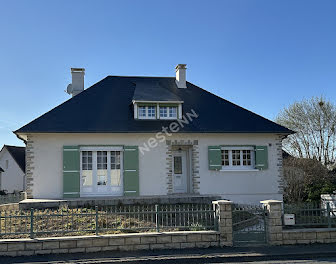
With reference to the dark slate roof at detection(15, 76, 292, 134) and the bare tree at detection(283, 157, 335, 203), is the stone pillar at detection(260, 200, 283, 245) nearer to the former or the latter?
the dark slate roof at detection(15, 76, 292, 134)

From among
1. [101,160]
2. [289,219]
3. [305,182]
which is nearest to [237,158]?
[305,182]

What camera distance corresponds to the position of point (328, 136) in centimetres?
2461

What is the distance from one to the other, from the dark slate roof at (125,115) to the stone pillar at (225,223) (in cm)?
609

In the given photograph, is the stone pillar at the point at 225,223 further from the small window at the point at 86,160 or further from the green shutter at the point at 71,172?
the small window at the point at 86,160

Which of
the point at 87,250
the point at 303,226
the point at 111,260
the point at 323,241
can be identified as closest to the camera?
the point at 111,260

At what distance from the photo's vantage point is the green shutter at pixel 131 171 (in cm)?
1415

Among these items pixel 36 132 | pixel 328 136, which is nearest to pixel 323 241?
pixel 36 132

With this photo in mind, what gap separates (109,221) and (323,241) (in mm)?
5566

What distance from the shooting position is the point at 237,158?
15.4m

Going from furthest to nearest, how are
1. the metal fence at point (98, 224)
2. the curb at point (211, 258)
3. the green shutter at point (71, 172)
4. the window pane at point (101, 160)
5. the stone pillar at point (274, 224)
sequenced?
the window pane at point (101, 160), the green shutter at point (71, 172), the stone pillar at point (274, 224), the metal fence at point (98, 224), the curb at point (211, 258)

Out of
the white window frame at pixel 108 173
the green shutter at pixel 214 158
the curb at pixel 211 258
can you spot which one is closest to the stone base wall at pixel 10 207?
the white window frame at pixel 108 173

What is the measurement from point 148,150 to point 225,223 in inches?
253

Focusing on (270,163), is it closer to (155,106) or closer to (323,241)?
(155,106)

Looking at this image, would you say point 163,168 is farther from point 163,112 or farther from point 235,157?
point 235,157
